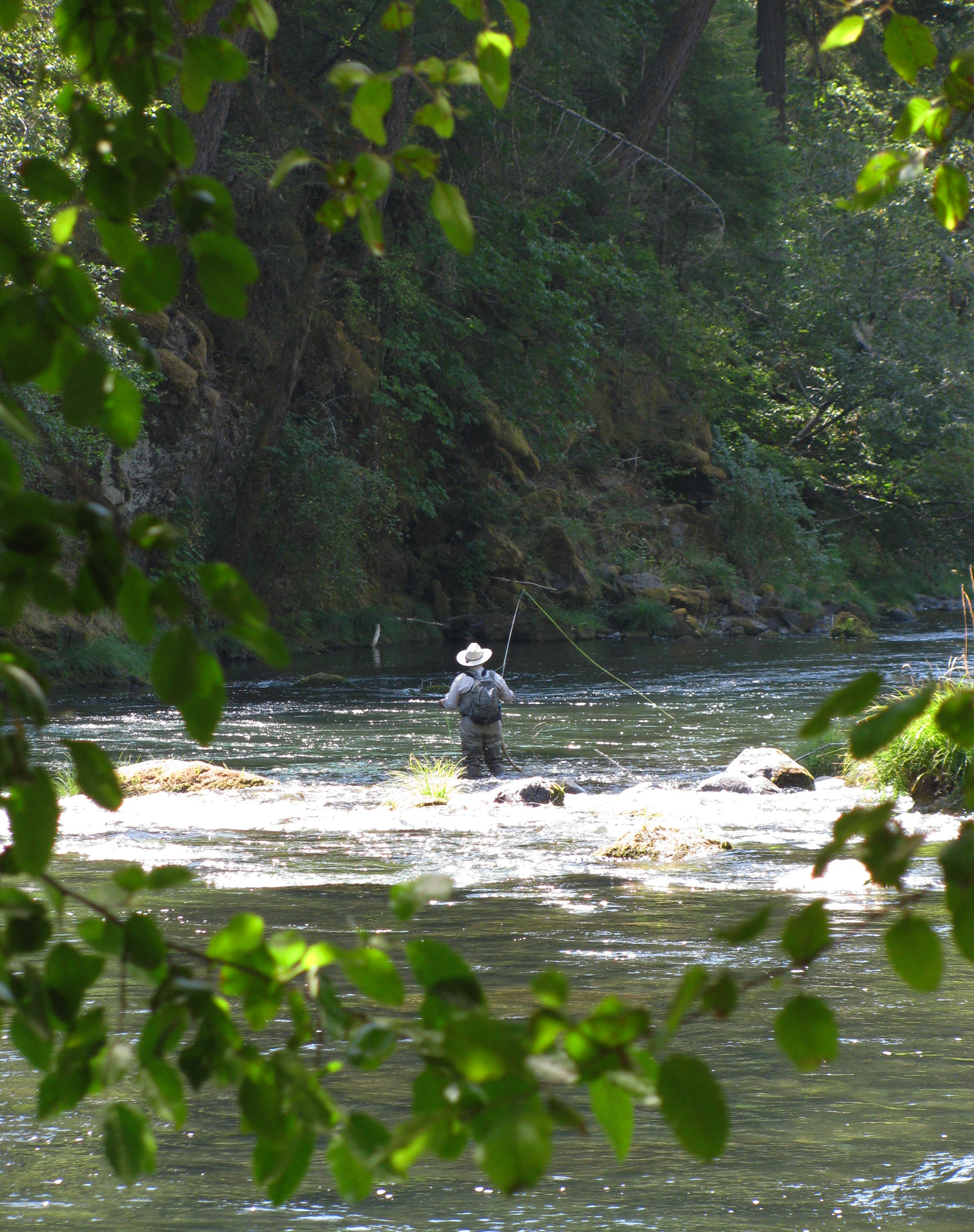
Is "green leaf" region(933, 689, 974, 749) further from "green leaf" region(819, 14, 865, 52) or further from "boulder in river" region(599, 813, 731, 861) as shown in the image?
"boulder in river" region(599, 813, 731, 861)

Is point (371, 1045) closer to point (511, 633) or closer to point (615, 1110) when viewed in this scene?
point (615, 1110)

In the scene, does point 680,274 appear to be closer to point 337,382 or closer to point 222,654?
point 337,382

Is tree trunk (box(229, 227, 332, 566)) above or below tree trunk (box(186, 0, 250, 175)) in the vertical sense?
below

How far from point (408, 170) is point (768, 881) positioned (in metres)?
6.76

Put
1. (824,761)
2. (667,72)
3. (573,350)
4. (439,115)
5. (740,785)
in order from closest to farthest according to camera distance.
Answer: (439,115)
(740,785)
(824,761)
(573,350)
(667,72)

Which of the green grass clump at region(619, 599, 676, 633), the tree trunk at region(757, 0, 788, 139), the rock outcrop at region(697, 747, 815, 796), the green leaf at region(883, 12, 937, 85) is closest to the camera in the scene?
the green leaf at region(883, 12, 937, 85)

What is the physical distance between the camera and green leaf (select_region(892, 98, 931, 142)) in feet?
4.47

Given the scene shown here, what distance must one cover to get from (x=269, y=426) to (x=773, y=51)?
24.1m

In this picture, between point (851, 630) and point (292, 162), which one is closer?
point (292, 162)

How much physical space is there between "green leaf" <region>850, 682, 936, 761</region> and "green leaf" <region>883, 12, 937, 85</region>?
0.75 metres

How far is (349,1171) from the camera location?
1.08 metres

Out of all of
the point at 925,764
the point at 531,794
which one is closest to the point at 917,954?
the point at 925,764

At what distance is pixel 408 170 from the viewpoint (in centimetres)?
124

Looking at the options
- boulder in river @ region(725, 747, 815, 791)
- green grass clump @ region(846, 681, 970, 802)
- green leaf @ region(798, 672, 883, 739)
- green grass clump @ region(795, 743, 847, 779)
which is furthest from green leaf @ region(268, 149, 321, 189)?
green grass clump @ region(795, 743, 847, 779)
